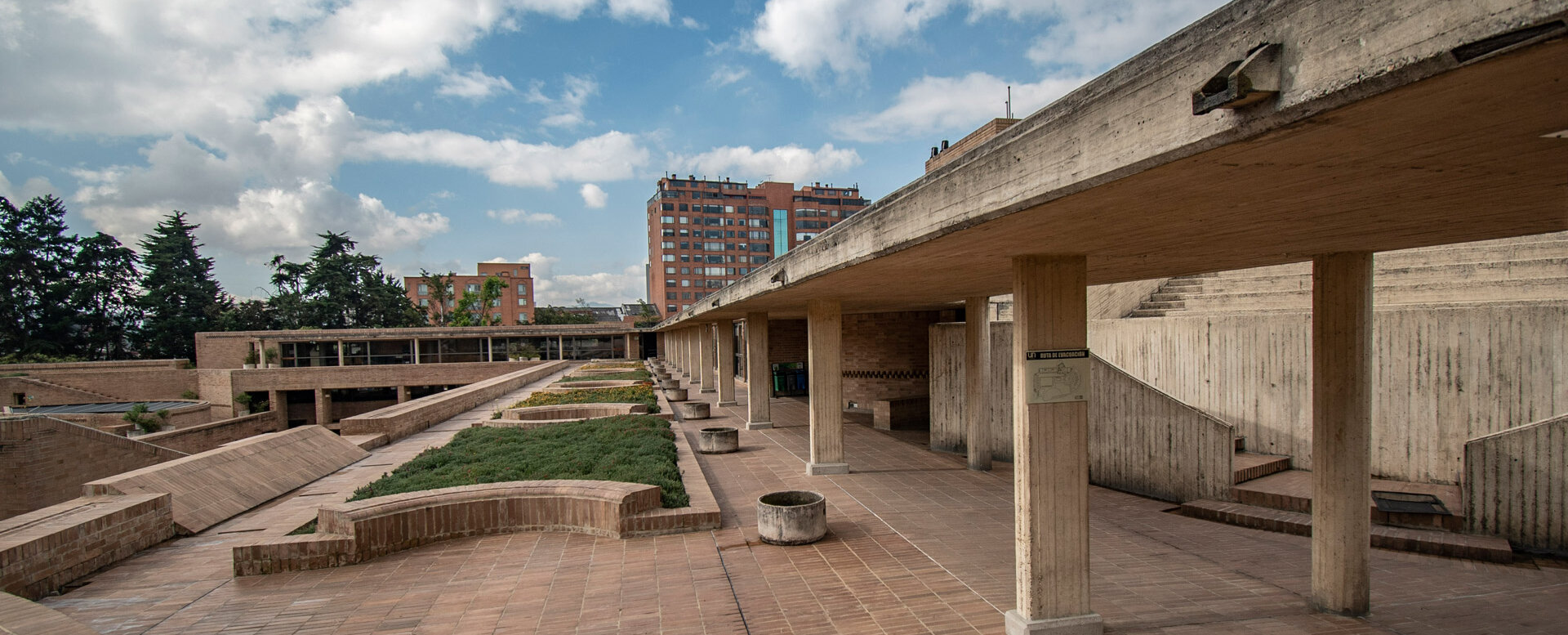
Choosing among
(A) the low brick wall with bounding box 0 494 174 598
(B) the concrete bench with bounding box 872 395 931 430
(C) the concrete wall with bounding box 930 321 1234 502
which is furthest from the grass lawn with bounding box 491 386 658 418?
(A) the low brick wall with bounding box 0 494 174 598

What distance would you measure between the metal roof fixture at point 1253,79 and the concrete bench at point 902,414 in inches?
589

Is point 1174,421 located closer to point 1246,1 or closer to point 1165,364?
point 1165,364

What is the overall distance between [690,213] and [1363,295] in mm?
85781

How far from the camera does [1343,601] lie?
18.4 feet

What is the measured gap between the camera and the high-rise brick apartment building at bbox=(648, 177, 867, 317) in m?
87.9

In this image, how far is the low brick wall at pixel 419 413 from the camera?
1480 cm

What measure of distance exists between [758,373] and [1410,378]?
37.4ft

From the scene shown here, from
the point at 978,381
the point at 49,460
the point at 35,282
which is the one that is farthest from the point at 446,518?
the point at 35,282

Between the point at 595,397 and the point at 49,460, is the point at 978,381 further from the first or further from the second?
the point at 49,460

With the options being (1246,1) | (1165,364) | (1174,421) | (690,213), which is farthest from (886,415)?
(690,213)

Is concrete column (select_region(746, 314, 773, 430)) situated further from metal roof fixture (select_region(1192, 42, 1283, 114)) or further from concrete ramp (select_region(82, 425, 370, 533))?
metal roof fixture (select_region(1192, 42, 1283, 114))

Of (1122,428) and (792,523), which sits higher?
(1122,428)

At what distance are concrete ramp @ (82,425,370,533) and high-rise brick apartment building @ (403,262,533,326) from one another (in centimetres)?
8873

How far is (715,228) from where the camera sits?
292 ft
